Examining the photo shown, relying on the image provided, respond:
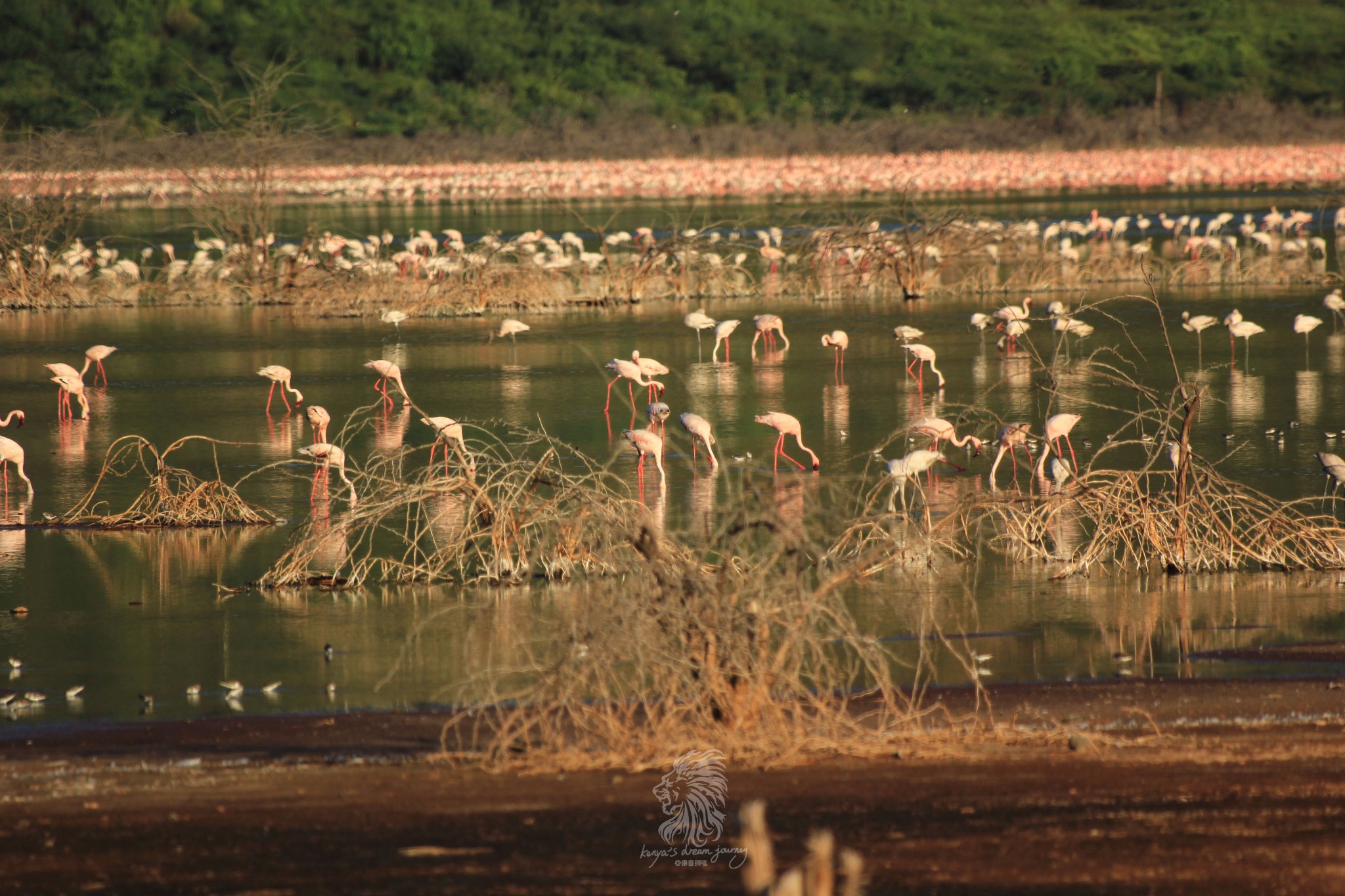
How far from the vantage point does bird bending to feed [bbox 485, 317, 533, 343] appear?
20.4 m

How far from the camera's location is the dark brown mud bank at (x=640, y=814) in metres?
5.05

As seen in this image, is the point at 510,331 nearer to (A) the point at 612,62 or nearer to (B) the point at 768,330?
(B) the point at 768,330

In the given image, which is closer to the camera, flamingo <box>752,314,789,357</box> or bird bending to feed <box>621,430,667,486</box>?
bird bending to feed <box>621,430,667,486</box>

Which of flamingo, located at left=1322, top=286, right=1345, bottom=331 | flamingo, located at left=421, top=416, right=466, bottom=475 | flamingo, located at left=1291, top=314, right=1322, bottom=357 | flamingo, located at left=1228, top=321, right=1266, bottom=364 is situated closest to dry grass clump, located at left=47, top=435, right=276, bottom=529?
flamingo, located at left=421, top=416, right=466, bottom=475

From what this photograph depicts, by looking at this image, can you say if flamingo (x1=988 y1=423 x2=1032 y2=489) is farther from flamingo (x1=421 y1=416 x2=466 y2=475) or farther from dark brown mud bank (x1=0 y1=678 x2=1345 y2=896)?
dark brown mud bank (x1=0 y1=678 x2=1345 y2=896)

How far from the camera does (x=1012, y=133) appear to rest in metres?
68.2

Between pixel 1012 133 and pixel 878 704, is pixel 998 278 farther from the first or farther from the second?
pixel 1012 133

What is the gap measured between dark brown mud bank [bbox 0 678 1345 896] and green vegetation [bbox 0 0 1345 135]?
5805 cm

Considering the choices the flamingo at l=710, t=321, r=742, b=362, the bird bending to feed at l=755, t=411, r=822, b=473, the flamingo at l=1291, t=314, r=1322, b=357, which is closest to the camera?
the bird bending to feed at l=755, t=411, r=822, b=473

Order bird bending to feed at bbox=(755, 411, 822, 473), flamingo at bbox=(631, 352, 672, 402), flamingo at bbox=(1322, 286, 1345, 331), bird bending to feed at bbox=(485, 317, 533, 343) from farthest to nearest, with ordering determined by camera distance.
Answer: bird bending to feed at bbox=(485, 317, 533, 343), flamingo at bbox=(1322, 286, 1345, 331), flamingo at bbox=(631, 352, 672, 402), bird bending to feed at bbox=(755, 411, 822, 473)

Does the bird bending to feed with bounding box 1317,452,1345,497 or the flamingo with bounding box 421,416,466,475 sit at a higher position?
the flamingo with bounding box 421,416,466,475

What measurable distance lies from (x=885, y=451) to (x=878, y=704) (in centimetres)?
656

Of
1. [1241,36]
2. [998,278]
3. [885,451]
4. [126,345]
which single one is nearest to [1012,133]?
[1241,36]

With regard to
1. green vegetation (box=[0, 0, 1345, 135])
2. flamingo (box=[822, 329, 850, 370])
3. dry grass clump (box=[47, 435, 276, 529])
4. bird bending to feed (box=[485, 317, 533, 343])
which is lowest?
dry grass clump (box=[47, 435, 276, 529])
